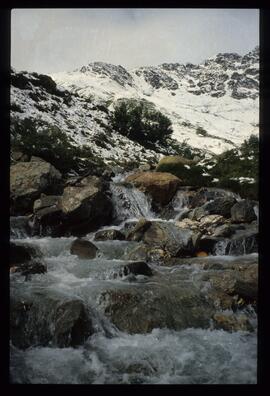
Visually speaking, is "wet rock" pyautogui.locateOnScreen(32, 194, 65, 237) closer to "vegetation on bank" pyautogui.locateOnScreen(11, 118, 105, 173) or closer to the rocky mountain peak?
"vegetation on bank" pyautogui.locateOnScreen(11, 118, 105, 173)

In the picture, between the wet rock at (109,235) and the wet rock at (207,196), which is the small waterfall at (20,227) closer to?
the wet rock at (109,235)

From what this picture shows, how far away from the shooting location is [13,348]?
A: 5516 millimetres

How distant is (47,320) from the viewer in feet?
19.5

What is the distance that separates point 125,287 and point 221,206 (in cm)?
421

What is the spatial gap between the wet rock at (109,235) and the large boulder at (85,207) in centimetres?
38

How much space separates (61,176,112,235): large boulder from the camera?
364 inches

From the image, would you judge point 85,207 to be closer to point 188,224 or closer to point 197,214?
point 188,224

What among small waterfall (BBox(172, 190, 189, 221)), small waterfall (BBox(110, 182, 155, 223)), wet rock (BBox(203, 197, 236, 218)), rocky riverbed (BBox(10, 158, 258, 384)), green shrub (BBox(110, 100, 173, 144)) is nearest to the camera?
rocky riverbed (BBox(10, 158, 258, 384))

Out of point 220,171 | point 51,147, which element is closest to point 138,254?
point 220,171

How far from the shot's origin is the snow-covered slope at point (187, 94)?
16.4 metres

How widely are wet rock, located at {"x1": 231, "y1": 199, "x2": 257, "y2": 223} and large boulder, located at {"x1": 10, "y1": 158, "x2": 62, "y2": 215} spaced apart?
4.19m

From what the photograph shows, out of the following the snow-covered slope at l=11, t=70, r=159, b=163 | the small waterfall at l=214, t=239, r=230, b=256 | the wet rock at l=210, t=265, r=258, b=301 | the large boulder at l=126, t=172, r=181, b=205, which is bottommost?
the wet rock at l=210, t=265, r=258, b=301

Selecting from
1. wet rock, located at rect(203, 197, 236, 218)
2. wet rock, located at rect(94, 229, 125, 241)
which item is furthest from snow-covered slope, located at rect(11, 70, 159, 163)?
wet rock, located at rect(203, 197, 236, 218)

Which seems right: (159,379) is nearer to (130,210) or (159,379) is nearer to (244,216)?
(244,216)
